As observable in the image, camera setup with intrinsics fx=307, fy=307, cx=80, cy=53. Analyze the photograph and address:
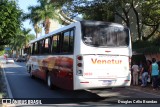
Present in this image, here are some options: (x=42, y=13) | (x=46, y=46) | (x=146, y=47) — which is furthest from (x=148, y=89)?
(x=42, y=13)

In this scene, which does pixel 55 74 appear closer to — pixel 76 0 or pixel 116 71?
pixel 116 71

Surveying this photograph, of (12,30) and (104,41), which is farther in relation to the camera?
(12,30)

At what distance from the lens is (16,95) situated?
14102mm

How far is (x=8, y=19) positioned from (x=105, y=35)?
6075mm

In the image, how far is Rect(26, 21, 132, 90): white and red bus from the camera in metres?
12.1

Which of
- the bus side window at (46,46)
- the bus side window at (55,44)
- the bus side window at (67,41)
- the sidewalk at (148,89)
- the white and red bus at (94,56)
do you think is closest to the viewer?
the white and red bus at (94,56)

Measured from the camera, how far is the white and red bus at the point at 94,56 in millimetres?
12141

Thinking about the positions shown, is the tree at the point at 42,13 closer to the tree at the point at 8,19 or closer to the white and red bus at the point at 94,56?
the tree at the point at 8,19

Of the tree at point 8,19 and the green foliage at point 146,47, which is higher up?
the tree at point 8,19

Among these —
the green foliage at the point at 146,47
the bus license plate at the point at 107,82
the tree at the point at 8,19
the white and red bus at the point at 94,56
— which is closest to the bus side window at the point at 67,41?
the white and red bus at the point at 94,56

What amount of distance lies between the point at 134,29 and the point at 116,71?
15933 mm

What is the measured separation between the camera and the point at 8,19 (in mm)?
16312

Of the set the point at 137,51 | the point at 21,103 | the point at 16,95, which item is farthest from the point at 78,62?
the point at 137,51

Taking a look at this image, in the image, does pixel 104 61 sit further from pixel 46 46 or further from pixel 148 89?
pixel 46 46
